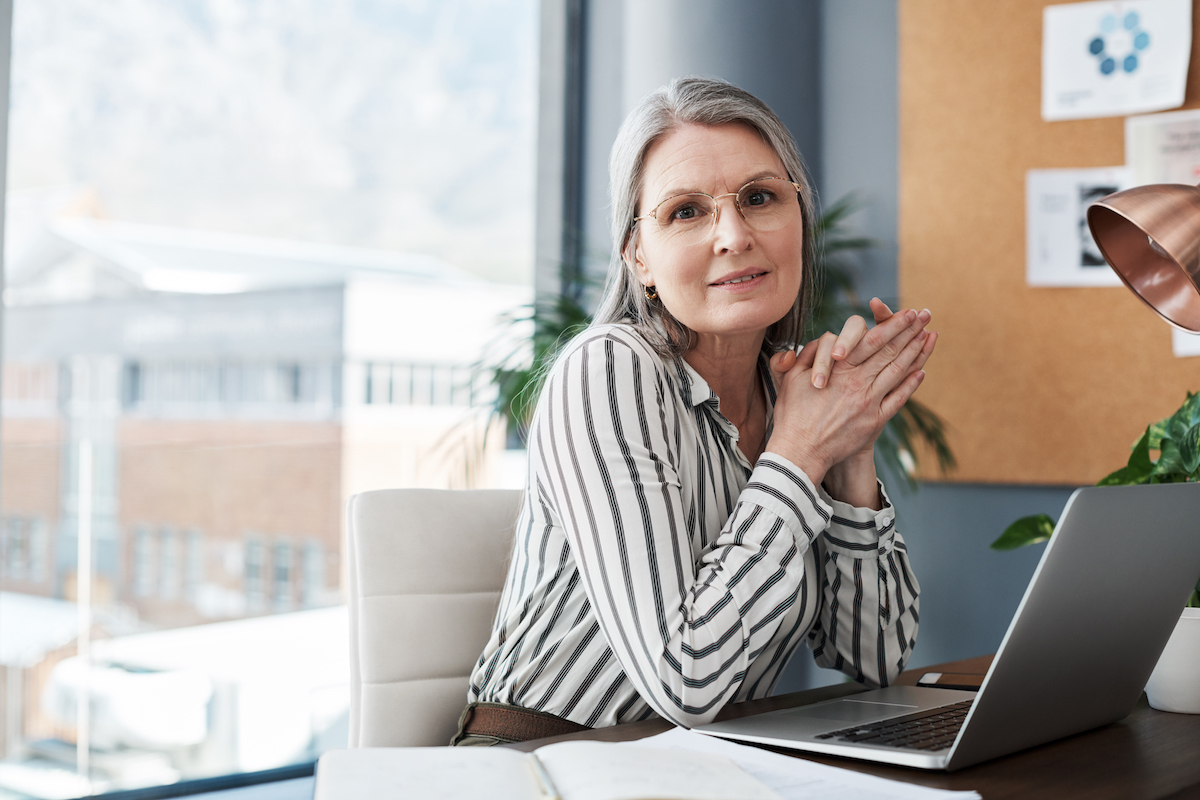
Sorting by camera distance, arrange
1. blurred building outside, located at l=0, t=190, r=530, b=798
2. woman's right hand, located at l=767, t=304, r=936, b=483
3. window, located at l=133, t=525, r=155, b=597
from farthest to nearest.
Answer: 1. window, located at l=133, t=525, r=155, b=597
2. blurred building outside, located at l=0, t=190, r=530, b=798
3. woman's right hand, located at l=767, t=304, r=936, b=483

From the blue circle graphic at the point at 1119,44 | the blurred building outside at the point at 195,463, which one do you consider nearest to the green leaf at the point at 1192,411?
the blue circle graphic at the point at 1119,44

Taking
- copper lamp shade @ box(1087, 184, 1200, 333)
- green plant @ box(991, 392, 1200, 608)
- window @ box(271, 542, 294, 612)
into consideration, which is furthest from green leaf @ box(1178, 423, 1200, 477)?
window @ box(271, 542, 294, 612)

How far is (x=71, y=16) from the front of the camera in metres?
2.05

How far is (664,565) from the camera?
41.8 inches

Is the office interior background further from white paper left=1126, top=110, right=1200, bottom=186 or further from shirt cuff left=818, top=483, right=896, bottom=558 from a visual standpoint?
shirt cuff left=818, top=483, right=896, bottom=558

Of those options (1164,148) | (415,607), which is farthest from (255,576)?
(1164,148)

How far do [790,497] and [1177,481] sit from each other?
1.55ft

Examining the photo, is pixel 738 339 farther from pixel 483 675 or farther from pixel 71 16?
pixel 71 16

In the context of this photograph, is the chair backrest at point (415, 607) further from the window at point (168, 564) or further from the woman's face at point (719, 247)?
the window at point (168, 564)

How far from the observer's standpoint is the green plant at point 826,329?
2.32 meters

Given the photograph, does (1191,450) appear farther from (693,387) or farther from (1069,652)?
(693,387)

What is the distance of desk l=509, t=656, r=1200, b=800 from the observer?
80 centimetres

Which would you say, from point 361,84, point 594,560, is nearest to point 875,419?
point 594,560

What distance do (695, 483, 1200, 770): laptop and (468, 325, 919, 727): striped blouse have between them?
10 cm
